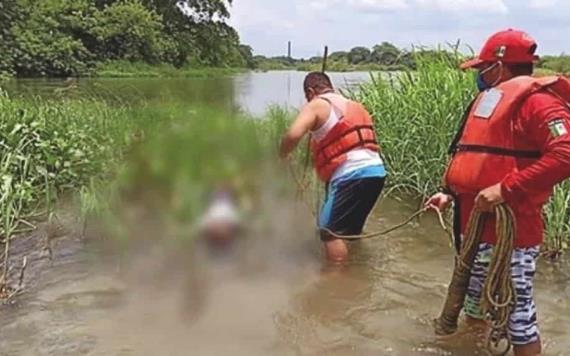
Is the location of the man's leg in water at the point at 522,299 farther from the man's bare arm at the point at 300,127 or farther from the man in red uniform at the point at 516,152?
the man's bare arm at the point at 300,127

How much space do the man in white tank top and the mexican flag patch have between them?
203 centimetres

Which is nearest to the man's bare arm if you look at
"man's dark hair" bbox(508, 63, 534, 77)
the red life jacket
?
the red life jacket

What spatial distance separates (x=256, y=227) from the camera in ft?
19.1

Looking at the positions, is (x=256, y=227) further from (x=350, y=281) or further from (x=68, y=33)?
(x=68, y=33)

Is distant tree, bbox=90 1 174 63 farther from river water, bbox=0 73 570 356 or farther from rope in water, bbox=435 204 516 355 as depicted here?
rope in water, bbox=435 204 516 355

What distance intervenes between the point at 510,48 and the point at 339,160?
180 centimetres

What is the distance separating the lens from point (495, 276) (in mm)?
3148

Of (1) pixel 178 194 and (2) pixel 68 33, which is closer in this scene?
(1) pixel 178 194

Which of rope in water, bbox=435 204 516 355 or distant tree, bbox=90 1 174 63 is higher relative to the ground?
distant tree, bbox=90 1 174 63

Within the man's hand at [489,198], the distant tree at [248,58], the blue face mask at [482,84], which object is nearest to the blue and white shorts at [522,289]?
the man's hand at [489,198]

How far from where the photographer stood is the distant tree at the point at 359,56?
28.9 ft

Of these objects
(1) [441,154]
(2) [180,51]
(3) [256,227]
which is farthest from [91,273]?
(2) [180,51]

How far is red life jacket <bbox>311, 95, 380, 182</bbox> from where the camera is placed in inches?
190

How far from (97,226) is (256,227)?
Result: 52.3 inches
